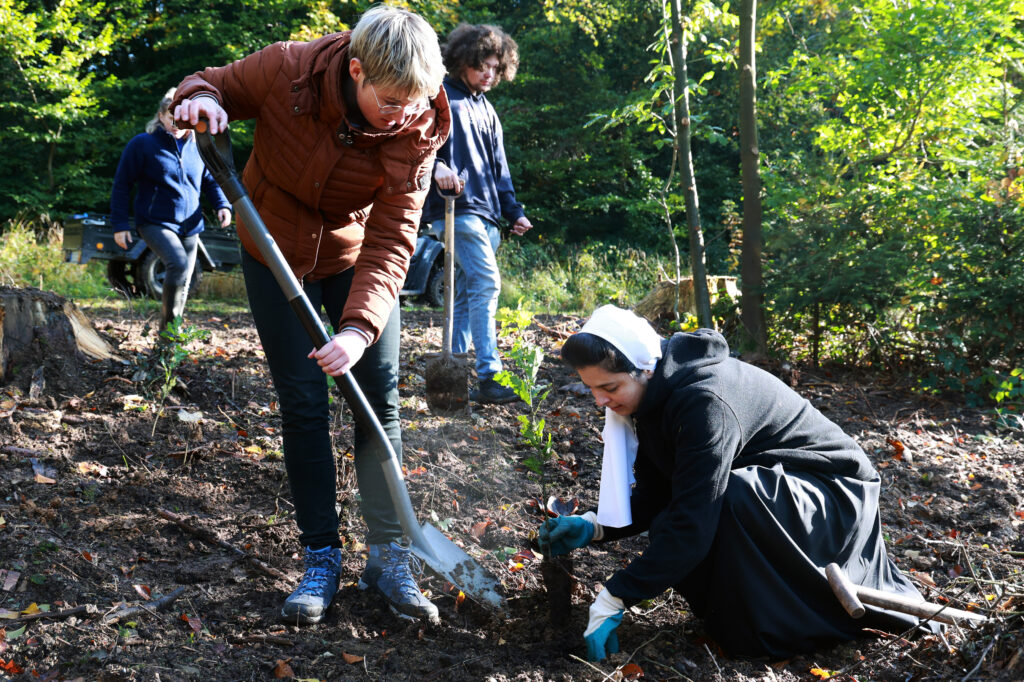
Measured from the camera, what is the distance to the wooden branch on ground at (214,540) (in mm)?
2861

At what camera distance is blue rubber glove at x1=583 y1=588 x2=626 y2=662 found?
232 cm

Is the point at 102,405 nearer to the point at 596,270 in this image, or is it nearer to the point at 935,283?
the point at 935,283

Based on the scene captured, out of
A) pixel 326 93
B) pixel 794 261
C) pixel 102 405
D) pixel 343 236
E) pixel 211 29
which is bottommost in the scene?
pixel 102 405

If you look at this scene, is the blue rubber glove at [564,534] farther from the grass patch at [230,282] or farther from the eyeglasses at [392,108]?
the grass patch at [230,282]

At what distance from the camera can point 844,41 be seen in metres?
6.40

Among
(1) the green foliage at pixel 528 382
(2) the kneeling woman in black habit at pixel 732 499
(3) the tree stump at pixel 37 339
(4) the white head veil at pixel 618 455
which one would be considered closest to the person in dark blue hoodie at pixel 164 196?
(3) the tree stump at pixel 37 339

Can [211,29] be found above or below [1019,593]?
above

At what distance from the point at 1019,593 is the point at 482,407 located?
308 centimetres

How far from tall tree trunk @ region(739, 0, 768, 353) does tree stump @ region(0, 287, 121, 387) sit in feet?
14.7

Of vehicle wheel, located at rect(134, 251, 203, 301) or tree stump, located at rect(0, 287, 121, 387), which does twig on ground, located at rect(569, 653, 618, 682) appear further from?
vehicle wheel, located at rect(134, 251, 203, 301)

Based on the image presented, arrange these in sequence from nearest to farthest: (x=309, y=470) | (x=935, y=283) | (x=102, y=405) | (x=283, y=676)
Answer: (x=283, y=676) < (x=309, y=470) < (x=102, y=405) < (x=935, y=283)

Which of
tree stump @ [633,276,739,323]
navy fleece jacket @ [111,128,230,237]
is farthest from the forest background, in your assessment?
navy fleece jacket @ [111,128,230,237]

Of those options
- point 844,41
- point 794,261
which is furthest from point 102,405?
point 844,41

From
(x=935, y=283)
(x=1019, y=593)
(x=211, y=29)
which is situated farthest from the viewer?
(x=211, y=29)
